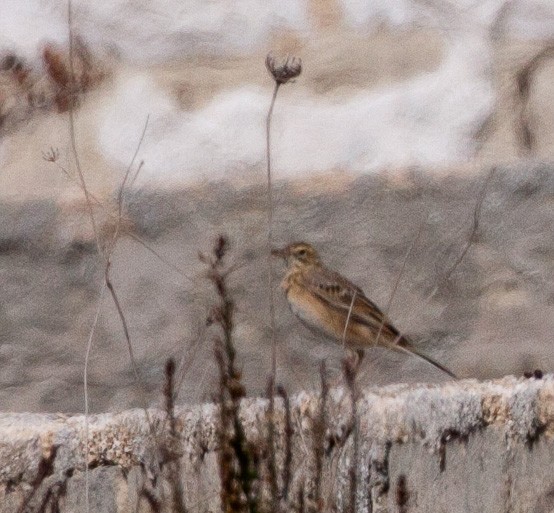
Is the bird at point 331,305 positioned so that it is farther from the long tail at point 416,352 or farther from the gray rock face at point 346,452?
the gray rock face at point 346,452

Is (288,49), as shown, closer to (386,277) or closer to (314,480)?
(386,277)

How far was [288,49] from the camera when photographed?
16.8 feet

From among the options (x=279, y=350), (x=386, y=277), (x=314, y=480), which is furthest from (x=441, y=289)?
(x=314, y=480)

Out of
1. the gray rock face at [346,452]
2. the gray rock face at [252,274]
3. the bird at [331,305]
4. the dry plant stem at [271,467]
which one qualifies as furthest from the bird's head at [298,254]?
the dry plant stem at [271,467]

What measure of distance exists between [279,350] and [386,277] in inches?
16.6

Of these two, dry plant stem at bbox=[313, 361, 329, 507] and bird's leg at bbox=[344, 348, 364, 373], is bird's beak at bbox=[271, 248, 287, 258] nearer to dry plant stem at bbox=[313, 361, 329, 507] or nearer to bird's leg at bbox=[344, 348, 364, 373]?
bird's leg at bbox=[344, 348, 364, 373]

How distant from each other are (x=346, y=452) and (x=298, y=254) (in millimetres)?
2474

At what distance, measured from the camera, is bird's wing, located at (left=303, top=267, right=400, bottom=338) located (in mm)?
5497

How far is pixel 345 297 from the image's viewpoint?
21.9 ft

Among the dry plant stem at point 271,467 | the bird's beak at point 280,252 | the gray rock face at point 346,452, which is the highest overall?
the bird's beak at point 280,252

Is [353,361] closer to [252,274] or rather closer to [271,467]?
[271,467]

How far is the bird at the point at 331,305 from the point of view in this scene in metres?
5.41

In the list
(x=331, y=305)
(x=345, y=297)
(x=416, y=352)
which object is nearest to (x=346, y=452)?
(x=416, y=352)

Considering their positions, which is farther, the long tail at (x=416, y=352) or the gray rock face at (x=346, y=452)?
the long tail at (x=416, y=352)
